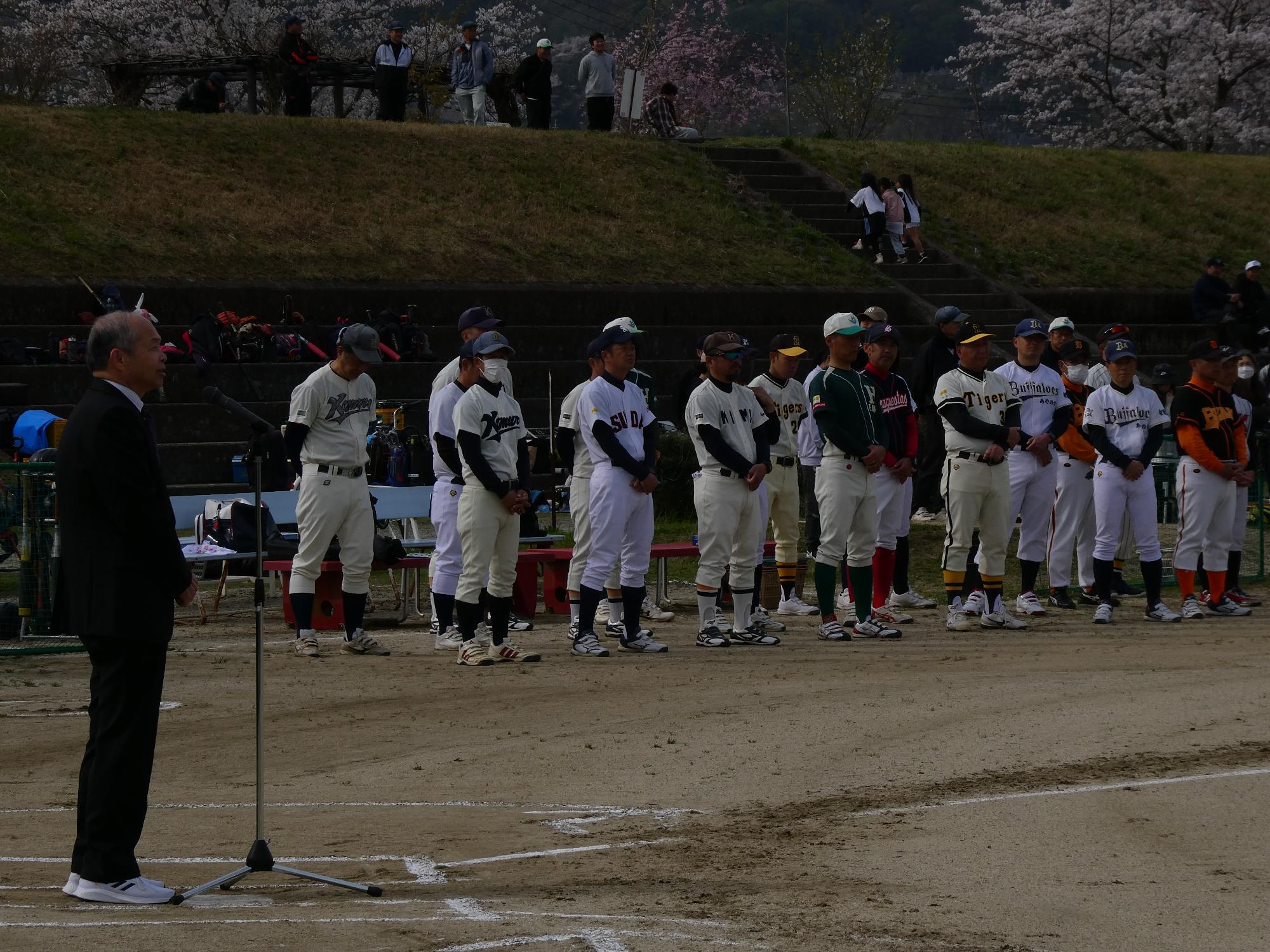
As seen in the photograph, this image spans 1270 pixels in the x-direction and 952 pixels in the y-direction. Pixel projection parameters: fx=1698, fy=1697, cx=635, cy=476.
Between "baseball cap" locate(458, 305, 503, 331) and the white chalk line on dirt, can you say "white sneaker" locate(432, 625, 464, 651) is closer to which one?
"baseball cap" locate(458, 305, 503, 331)

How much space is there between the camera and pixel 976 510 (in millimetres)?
12938

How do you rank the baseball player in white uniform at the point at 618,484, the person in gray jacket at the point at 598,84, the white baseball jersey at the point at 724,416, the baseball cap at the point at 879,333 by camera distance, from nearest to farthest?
the baseball player in white uniform at the point at 618,484 < the white baseball jersey at the point at 724,416 < the baseball cap at the point at 879,333 < the person in gray jacket at the point at 598,84

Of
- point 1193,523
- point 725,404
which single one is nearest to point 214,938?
point 725,404

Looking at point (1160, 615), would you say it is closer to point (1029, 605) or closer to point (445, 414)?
point (1029, 605)

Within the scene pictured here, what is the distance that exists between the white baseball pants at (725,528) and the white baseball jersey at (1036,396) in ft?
7.87

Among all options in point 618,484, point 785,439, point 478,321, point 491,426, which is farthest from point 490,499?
point 785,439

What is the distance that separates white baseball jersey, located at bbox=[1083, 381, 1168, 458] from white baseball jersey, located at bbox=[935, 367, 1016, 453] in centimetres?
100

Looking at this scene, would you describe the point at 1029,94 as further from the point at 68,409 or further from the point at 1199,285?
the point at 68,409

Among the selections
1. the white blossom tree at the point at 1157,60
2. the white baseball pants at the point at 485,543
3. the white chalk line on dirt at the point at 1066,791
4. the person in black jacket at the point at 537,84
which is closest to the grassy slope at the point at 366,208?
the person in black jacket at the point at 537,84

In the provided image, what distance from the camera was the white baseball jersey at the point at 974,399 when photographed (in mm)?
12805

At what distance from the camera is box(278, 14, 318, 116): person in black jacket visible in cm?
2967

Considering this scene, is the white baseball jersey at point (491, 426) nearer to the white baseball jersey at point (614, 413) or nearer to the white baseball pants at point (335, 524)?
the white baseball jersey at point (614, 413)

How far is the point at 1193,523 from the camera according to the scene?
13.8 m

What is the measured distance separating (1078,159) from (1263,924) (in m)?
34.3
